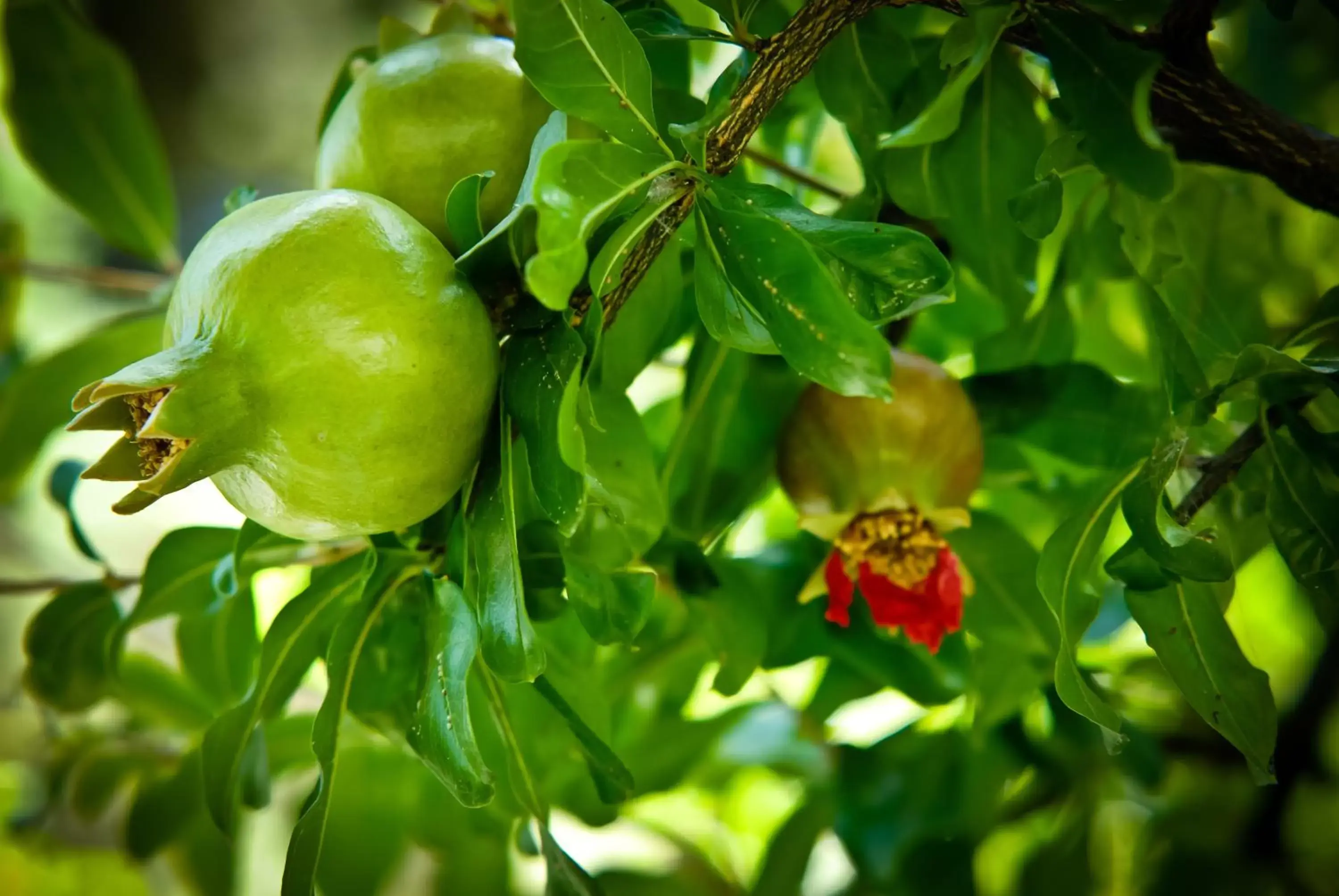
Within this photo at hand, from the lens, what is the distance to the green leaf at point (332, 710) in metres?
0.39

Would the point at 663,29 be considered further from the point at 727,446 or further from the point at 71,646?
the point at 71,646

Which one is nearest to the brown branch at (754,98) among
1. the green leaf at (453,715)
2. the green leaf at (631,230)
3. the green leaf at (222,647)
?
the green leaf at (631,230)

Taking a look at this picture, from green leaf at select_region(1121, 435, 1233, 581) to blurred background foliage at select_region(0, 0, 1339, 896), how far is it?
8 cm

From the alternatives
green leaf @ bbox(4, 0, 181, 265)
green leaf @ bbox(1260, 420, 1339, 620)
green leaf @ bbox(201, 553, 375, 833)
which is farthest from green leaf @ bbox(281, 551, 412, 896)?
green leaf @ bbox(4, 0, 181, 265)

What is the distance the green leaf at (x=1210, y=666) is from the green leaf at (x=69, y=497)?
62cm

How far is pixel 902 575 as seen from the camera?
0.51 metres

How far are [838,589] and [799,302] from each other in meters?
0.22

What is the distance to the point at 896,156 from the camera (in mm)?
479

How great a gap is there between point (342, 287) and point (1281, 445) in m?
0.37

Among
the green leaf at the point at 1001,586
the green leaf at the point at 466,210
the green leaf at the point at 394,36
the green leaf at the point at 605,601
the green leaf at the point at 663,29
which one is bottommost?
the green leaf at the point at 1001,586

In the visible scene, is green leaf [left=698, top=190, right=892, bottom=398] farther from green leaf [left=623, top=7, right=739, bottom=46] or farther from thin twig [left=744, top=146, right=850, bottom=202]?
thin twig [left=744, top=146, right=850, bottom=202]

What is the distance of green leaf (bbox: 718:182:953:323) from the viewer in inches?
13.8

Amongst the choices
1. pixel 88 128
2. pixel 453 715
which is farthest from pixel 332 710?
pixel 88 128

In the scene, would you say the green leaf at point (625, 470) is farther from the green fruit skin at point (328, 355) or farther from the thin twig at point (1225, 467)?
the thin twig at point (1225, 467)
